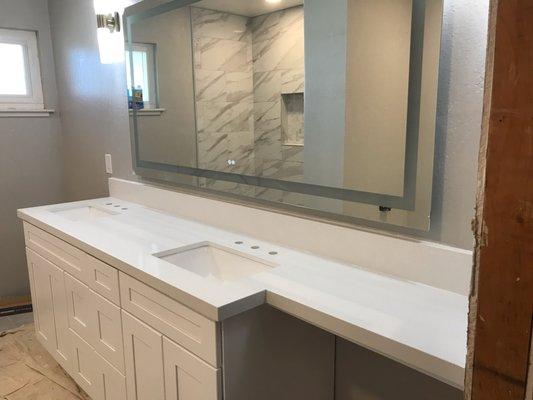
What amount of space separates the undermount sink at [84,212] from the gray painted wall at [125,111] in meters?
0.27

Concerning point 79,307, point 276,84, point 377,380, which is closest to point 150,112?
point 276,84

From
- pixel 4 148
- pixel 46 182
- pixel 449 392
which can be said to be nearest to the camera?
pixel 449 392

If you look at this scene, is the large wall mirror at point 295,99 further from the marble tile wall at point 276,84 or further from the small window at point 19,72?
the small window at point 19,72

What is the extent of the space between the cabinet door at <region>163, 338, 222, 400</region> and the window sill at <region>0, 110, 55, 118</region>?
2418mm

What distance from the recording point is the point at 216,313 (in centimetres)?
107

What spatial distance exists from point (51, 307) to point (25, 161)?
142 cm

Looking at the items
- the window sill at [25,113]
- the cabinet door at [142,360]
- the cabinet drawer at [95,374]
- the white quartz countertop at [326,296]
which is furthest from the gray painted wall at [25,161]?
the cabinet door at [142,360]

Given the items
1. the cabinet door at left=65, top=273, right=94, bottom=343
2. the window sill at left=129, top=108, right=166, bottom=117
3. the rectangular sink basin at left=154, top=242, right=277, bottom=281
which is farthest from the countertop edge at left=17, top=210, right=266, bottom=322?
the window sill at left=129, top=108, right=166, bottom=117

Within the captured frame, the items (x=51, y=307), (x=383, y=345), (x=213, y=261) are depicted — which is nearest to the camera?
(x=383, y=345)

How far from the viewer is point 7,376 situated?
230 cm

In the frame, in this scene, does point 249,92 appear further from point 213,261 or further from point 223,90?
point 213,261

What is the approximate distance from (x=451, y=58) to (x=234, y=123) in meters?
0.92

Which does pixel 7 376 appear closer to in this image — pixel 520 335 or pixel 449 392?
pixel 449 392

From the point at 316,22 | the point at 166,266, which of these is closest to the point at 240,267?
the point at 166,266
